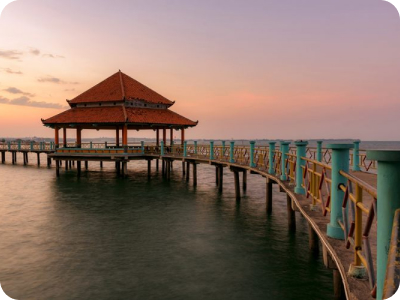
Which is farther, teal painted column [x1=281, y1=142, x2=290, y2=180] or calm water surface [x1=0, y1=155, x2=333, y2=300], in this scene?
teal painted column [x1=281, y1=142, x2=290, y2=180]

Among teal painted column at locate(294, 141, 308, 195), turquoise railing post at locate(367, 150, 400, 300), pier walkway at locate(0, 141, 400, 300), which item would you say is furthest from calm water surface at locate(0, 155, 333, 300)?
turquoise railing post at locate(367, 150, 400, 300)

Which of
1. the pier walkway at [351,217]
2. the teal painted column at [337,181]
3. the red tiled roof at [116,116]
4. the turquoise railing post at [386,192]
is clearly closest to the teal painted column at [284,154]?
the pier walkway at [351,217]

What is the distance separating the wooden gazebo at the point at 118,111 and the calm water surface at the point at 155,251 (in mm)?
9615

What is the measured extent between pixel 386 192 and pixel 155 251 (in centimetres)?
971

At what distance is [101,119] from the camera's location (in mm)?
27750

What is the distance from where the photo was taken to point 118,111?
92.9 feet

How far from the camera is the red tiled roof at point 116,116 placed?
27484 millimetres

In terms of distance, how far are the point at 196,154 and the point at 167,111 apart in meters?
8.99

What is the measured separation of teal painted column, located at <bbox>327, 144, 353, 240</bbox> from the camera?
4.58 meters

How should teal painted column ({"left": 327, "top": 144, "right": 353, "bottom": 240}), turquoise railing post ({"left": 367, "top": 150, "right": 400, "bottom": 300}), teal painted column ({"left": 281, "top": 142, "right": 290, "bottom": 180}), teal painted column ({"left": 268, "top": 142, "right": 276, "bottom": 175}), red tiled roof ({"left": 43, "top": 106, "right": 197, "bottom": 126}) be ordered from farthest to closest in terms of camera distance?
red tiled roof ({"left": 43, "top": 106, "right": 197, "bottom": 126})
teal painted column ({"left": 268, "top": 142, "right": 276, "bottom": 175})
teal painted column ({"left": 281, "top": 142, "right": 290, "bottom": 180})
teal painted column ({"left": 327, "top": 144, "right": 353, "bottom": 240})
turquoise railing post ({"left": 367, "top": 150, "right": 400, "bottom": 300})

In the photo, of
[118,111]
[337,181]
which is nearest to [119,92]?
[118,111]

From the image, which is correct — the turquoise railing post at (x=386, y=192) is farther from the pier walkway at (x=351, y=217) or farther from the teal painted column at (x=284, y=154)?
the teal painted column at (x=284, y=154)

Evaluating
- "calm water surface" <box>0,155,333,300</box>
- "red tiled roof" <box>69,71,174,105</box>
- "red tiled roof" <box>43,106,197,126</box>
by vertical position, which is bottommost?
"calm water surface" <box>0,155,333,300</box>

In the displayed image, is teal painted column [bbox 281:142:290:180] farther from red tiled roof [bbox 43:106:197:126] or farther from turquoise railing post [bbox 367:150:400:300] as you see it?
red tiled roof [bbox 43:106:197:126]
